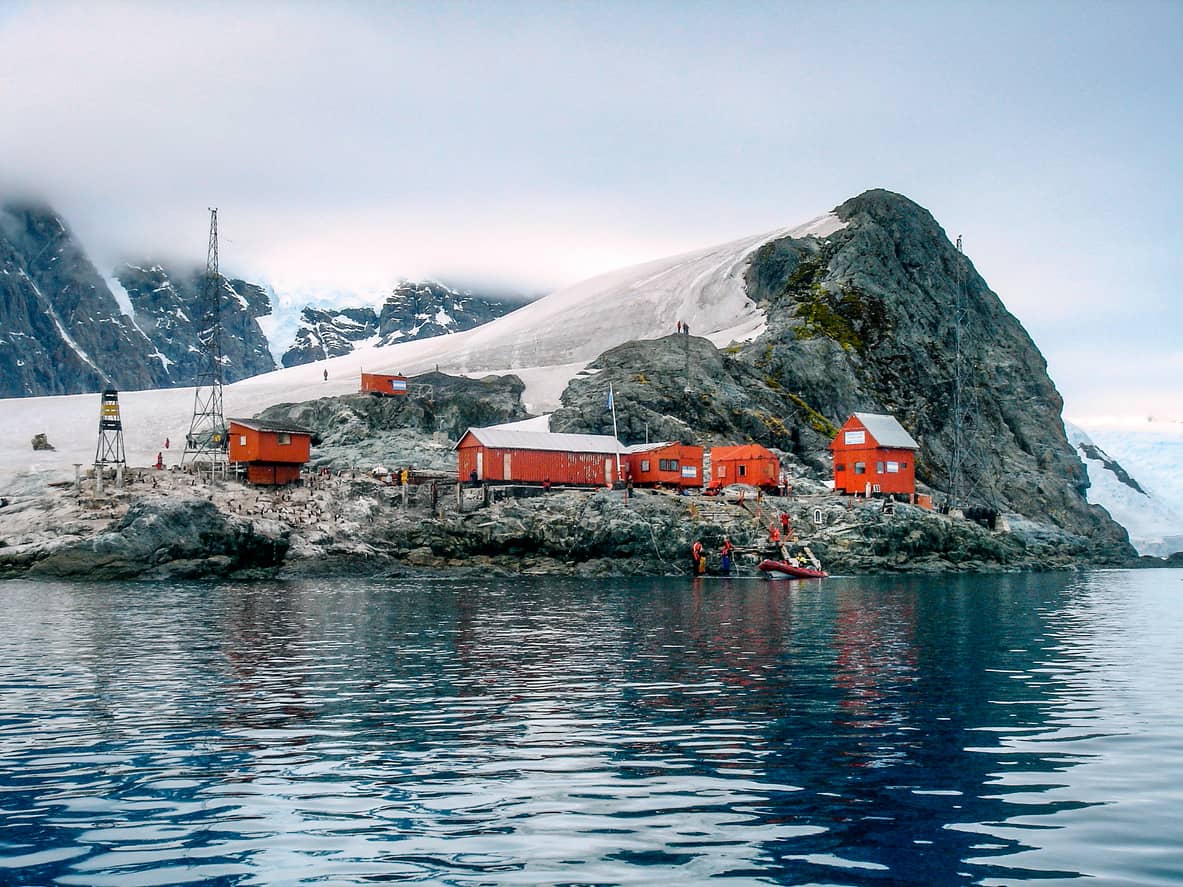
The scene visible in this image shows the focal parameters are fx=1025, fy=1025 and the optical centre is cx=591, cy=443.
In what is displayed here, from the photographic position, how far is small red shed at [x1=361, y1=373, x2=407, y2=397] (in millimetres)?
122375

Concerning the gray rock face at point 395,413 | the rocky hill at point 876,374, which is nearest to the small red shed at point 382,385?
the gray rock face at point 395,413

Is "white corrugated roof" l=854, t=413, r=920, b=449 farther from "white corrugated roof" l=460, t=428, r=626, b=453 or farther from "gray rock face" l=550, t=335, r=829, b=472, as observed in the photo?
"white corrugated roof" l=460, t=428, r=626, b=453

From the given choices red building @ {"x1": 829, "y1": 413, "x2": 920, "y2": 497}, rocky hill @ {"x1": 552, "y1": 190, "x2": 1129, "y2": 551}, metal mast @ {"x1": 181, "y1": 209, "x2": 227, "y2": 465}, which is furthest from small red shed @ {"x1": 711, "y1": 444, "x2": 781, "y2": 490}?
metal mast @ {"x1": 181, "y1": 209, "x2": 227, "y2": 465}

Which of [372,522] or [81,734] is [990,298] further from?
[81,734]

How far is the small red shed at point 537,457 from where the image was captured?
9062cm

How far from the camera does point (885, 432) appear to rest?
338 feet

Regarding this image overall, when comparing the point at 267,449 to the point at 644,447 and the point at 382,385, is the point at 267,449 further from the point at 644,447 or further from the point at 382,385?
the point at 382,385

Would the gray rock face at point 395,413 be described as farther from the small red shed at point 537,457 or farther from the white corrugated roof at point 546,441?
the white corrugated roof at point 546,441

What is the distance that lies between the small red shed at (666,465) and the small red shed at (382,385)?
37.4 meters

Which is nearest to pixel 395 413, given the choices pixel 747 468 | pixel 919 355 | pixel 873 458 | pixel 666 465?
pixel 666 465

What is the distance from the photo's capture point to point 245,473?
8788cm

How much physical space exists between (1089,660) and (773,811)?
66.2ft

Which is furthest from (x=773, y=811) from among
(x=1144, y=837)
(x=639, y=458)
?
(x=639, y=458)

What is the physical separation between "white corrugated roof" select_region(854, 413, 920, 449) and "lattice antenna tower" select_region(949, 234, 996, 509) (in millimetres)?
14300
